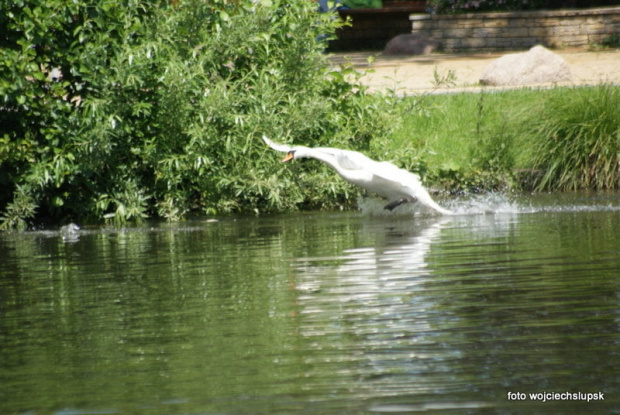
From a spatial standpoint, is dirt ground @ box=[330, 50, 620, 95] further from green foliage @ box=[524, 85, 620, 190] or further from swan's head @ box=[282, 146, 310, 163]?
swan's head @ box=[282, 146, 310, 163]

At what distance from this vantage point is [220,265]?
9664mm

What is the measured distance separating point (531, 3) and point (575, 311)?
20.7 metres

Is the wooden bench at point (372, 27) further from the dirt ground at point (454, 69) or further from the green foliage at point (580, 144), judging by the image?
the green foliage at point (580, 144)

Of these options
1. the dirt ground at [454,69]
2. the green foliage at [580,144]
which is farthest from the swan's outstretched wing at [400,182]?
the dirt ground at [454,69]

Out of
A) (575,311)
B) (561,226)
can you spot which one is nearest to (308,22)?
(561,226)

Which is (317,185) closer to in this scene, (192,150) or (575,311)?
(192,150)

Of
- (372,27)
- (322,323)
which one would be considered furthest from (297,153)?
(372,27)

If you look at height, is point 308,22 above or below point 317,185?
above

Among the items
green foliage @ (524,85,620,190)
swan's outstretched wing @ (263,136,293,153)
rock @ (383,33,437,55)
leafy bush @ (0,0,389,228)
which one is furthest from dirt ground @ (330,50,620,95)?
swan's outstretched wing @ (263,136,293,153)

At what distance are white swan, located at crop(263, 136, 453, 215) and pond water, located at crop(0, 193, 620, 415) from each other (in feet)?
2.66

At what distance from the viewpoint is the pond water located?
5.45m

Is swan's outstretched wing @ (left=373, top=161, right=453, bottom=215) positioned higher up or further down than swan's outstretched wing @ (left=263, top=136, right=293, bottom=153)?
further down

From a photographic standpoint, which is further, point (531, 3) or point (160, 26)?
point (531, 3)

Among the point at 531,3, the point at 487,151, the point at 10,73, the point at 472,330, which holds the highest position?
the point at 531,3
